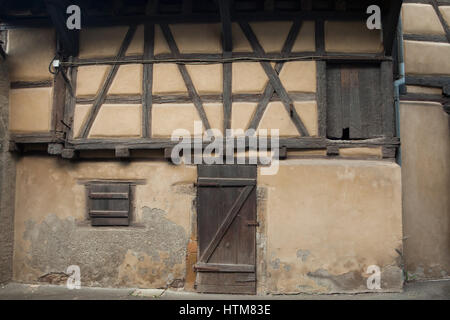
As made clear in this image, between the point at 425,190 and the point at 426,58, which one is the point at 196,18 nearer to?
the point at 426,58

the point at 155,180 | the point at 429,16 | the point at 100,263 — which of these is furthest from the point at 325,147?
the point at 100,263

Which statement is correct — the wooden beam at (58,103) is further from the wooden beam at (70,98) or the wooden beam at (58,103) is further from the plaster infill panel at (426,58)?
the plaster infill panel at (426,58)

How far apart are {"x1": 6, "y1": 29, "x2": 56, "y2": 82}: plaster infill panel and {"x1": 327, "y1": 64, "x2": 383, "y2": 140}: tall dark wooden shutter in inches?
177

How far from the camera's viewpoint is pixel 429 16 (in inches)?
228

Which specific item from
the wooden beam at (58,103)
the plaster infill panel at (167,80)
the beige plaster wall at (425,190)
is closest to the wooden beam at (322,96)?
the beige plaster wall at (425,190)

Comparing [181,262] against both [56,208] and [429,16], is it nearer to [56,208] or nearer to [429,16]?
[56,208]

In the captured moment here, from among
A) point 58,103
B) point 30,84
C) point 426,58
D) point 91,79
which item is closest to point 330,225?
point 426,58

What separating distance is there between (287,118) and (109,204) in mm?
3008

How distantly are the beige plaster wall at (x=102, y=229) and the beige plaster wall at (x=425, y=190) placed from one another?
367cm

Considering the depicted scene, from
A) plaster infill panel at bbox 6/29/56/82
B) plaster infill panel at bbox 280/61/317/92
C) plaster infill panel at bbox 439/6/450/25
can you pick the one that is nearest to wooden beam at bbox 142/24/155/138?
plaster infill panel at bbox 6/29/56/82

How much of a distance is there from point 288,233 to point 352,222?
0.93 meters

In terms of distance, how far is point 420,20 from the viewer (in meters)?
5.76

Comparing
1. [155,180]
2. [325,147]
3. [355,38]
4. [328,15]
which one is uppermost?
[328,15]

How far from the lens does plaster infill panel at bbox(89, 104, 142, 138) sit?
4.96 metres
